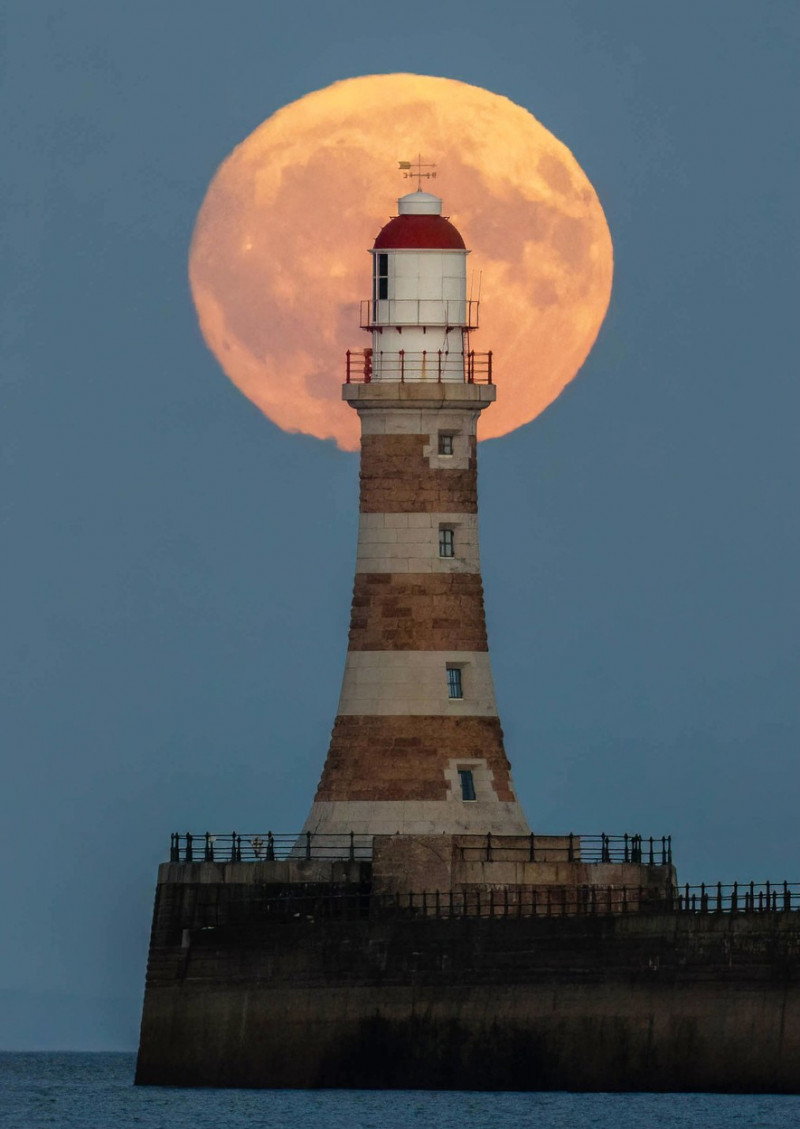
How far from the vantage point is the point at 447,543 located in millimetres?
97938

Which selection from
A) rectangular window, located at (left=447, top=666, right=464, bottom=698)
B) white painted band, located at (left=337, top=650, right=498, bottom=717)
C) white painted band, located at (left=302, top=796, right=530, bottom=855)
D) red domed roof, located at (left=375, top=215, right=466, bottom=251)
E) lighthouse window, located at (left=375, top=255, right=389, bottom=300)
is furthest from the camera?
lighthouse window, located at (left=375, top=255, right=389, bottom=300)

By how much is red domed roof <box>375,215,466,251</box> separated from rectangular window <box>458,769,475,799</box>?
1074cm

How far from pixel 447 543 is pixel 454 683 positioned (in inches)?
112

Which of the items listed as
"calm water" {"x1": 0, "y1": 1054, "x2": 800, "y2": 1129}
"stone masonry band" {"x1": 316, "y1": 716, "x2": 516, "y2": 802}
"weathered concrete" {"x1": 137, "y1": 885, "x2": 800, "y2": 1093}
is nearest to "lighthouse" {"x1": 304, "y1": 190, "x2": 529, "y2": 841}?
"stone masonry band" {"x1": 316, "y1": 716, "x2": 516, "y2": 802}

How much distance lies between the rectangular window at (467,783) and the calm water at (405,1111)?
24.6 ft

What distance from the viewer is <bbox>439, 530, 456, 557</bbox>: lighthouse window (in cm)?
9781

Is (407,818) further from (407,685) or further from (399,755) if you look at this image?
(407,685)

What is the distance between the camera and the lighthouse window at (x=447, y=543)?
321 feet

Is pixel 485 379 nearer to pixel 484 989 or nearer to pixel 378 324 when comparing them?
pixel 378 324

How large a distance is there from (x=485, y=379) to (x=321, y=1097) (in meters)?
16.1

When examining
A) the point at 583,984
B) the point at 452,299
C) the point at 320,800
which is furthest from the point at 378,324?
the point at 583,984

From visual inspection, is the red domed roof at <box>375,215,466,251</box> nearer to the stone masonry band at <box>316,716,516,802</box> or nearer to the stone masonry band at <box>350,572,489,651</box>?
the stone masonry band at <box>350,572,489,651</box>

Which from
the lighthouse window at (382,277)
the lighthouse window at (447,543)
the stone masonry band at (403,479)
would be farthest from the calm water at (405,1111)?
the lighthouse window at (382,277)

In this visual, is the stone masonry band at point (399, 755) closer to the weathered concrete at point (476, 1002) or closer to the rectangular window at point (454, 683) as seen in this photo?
the rectangular window at point (454, 683)
